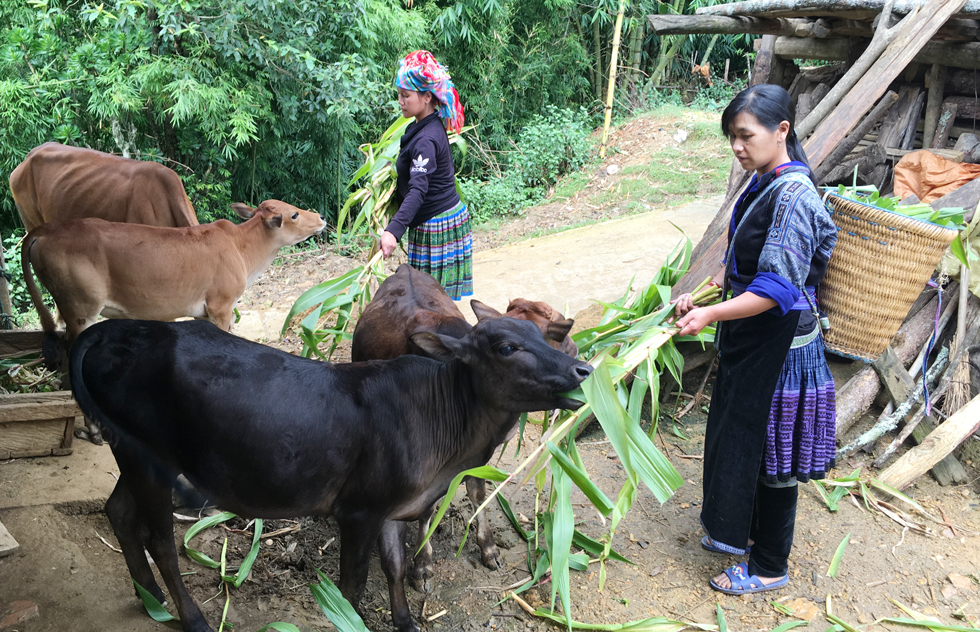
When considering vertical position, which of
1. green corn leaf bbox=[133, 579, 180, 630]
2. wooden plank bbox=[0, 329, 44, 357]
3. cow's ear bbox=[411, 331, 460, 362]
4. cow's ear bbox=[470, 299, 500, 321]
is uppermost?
cow's ear bbox=[411, 331, 460, 362]

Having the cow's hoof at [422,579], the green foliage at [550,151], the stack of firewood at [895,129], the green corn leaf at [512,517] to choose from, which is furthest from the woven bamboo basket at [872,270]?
the green foliage at [550,151]

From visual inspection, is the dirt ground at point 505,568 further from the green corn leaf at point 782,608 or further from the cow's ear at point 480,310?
the cow's ear at point 480,310

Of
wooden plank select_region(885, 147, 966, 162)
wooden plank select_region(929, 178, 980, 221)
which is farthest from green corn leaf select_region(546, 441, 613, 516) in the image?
wooden plank select_region(885, 147, 966, 162)

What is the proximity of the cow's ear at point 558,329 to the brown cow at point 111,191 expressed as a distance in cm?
359

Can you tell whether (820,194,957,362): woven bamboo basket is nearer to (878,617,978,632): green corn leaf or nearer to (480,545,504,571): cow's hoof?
(878,617,978,632): green corn leaf

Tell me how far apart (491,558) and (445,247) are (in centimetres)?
211

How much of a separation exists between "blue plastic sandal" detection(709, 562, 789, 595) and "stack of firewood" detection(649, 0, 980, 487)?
129 centimetres

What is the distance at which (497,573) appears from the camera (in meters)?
3.74

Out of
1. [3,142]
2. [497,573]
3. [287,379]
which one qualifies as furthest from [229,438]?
[3,142]

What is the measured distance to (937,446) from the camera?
4.30 metres

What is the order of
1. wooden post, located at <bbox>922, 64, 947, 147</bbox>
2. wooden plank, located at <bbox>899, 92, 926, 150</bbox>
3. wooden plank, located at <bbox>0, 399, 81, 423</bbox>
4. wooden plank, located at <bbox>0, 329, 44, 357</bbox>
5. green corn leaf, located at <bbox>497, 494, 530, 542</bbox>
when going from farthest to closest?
wooden plank, located at <bbox>899, 92, 926, 150</bbox>
wooden post, located at <bbox>922, 64, 947, 147</bbox>
wooden plank, located at <bbox>0, 329, 44, 357</bbox>
green corn leaf, located at <bbox>497, 494, 530, 542</bbox>
wooden plank, located at <bbox>0, 399, 81, 423</bbox>

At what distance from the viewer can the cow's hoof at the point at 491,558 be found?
377 cm

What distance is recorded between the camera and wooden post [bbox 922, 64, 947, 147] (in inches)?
232

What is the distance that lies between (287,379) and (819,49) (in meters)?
5.67
